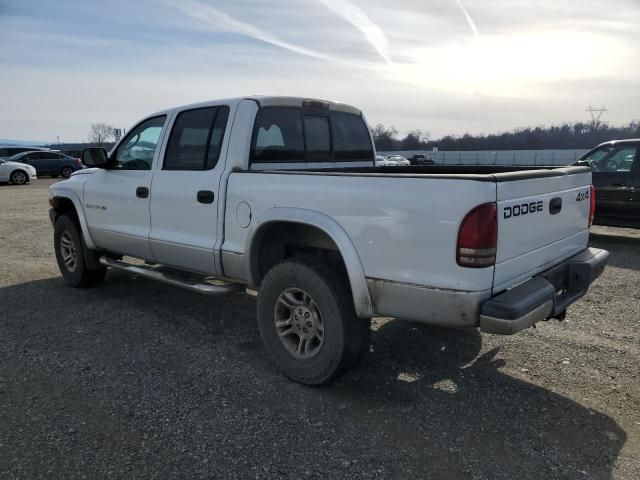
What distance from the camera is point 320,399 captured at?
3.46m

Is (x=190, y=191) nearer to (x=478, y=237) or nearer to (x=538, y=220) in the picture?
(x=478, y=237)

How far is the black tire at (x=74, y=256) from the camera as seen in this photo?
5969 mm

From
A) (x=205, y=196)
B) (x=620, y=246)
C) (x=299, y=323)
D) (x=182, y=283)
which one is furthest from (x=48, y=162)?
(x=299, y=323)

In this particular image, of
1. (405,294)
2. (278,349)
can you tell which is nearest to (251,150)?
(278,349)

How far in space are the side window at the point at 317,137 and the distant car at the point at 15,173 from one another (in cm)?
2366

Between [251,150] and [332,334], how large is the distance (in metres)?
1.64

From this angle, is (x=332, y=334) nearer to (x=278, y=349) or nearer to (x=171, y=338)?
(x=278, y=349)

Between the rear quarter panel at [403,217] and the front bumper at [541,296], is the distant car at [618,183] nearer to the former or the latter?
the front bumper at [541,296]

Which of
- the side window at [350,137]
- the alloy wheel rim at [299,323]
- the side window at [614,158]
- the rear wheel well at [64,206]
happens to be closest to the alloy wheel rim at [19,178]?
the rear wheel well at [64,206]

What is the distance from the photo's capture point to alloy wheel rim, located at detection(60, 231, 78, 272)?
6.09 metres

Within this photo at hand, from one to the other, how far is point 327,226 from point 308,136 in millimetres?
1617

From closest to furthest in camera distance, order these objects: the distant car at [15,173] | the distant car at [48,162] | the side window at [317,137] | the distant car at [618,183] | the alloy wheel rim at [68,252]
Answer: the side window at [317,137] → the alloy wheel rim at [68,252] → the distant car at [618,183] → the distant car at [15,173] → the distant car at [48,162]

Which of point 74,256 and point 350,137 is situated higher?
point 350,137

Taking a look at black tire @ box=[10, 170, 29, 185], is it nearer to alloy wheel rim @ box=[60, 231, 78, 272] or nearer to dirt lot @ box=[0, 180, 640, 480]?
alloy wheel rim @ box=[60, 231, 78, 272]
